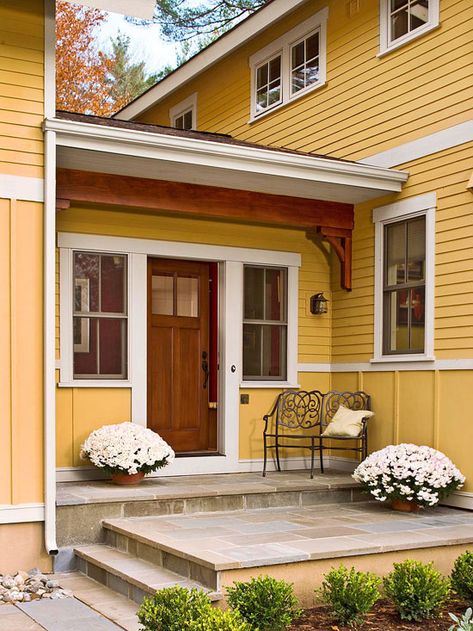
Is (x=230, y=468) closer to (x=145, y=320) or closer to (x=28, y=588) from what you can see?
(x=145, y=320)

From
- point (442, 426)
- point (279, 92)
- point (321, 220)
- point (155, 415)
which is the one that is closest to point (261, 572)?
point (442, 426)

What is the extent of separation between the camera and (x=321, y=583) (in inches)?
192

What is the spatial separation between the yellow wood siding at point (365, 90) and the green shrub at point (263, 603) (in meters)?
4.29

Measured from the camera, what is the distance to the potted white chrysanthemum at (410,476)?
6301mm

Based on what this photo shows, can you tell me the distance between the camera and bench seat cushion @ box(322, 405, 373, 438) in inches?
288

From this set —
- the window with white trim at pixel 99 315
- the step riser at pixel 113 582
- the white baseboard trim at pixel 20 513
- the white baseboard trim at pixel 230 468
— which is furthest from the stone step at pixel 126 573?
the window with white trim at pixel 99 315

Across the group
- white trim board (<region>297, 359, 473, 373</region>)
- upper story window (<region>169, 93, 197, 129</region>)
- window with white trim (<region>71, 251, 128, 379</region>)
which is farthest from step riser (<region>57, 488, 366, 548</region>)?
upper story window (<region>169, 93, 197, 129</region>)

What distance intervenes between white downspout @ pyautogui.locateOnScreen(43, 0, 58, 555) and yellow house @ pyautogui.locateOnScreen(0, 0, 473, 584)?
0.01 m

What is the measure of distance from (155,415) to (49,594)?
2.72 m

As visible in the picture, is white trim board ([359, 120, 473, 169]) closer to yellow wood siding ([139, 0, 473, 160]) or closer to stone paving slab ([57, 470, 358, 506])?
yellow wood siding ([139, 0, 473, 160])

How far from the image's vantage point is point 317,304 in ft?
27.0

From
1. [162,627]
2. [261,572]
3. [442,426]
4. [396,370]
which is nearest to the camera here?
[162,627]

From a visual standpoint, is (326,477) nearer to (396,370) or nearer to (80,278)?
(396,370)

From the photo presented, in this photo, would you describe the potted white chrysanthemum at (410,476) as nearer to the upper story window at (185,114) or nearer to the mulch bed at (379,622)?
the mulch bed at (379,622)
